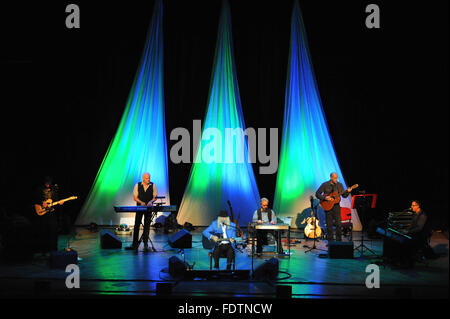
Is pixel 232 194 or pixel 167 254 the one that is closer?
pixel 167 254

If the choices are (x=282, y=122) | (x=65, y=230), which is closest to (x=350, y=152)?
(x=282, y=122)

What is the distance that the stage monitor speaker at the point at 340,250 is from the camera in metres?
7.21

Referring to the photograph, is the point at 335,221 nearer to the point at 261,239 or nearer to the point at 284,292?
the point at 261,239

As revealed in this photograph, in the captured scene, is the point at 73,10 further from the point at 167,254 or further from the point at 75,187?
the point at 167,254

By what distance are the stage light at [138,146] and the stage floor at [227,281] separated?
3.55 m

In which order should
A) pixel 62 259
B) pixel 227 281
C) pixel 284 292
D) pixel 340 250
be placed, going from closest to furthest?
1. pixel 284 292
2. pixel 227 281
3. pixel 62 259
4. pixel 340 250

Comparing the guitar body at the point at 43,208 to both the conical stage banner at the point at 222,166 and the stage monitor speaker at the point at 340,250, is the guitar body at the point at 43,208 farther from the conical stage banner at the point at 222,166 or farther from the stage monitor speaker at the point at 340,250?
the stage monitor speaker at the point at 340,250

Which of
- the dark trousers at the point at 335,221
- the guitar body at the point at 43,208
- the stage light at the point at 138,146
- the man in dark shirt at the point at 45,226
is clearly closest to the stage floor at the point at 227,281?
the man in dark shirt at the point at 45,226

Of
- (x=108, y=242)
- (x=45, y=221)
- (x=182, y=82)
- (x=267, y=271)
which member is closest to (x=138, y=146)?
(x=182, y=82)

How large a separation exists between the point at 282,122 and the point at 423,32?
6561 millimetres

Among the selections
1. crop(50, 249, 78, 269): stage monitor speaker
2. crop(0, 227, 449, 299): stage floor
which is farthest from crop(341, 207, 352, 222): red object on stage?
crop(50, 249, 78, 269): stage monitor speaker

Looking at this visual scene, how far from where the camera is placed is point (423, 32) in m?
5.05

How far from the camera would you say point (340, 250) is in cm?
723

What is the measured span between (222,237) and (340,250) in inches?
80.9
